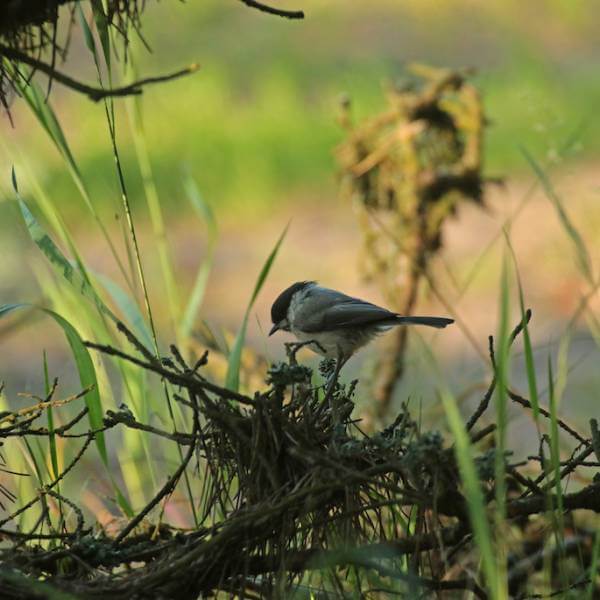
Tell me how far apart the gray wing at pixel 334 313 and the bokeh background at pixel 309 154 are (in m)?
1.05

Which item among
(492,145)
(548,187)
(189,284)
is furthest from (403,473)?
(492,145)

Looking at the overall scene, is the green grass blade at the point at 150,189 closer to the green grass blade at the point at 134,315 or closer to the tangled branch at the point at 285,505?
the green grass blade at the point at 134,315

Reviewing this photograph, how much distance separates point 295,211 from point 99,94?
7760mm

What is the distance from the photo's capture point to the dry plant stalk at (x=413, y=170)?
4531mm

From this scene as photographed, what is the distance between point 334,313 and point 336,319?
2cm

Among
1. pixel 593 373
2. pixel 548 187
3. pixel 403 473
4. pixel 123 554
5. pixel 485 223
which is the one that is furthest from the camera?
pixel 485 223

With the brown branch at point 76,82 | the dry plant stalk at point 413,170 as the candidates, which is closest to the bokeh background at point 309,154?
the dry plant stalk at point 413,170

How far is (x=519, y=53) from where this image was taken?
37.1 ft

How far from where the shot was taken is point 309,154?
32.4ft

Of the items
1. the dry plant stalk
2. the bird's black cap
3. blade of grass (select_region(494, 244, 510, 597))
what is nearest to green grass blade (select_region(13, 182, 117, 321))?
blade of grass (select_region(494, 244, 510, 597))

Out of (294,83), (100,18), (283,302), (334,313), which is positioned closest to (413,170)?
(283,302)

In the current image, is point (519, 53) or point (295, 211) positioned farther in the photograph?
point (519, 53)

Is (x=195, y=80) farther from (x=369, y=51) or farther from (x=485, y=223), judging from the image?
(x=485, y=223)

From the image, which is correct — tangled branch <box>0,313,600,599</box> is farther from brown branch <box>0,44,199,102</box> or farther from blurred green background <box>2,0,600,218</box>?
blurred green background <box>2,0,600,218</box>
